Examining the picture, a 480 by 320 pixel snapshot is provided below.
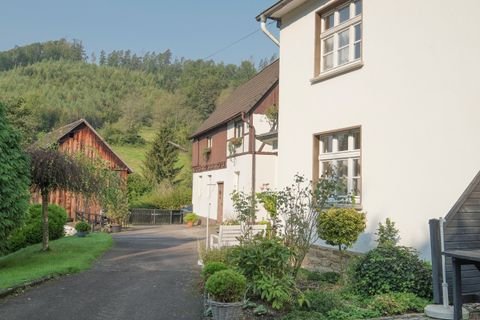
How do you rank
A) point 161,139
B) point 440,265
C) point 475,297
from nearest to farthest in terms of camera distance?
point 475,297, point 440,265, point 161,139

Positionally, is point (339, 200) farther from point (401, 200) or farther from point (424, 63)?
point (424, 63)

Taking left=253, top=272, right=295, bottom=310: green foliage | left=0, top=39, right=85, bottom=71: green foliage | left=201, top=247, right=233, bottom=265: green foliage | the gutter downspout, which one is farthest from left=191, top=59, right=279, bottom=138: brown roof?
left=0, top=39, right=85, bottom=71: green foliage

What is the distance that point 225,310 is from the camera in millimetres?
6086

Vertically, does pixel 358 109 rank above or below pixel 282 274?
above

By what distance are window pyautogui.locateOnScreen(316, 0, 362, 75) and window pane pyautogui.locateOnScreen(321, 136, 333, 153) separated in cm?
156

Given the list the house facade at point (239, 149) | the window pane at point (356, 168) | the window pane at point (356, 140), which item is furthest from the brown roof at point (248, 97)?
A: the window pane at point (356, 168)

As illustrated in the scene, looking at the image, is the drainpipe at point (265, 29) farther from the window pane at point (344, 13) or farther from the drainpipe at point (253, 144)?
the drainpipe at point (253, 144)

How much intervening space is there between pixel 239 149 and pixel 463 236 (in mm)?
20074

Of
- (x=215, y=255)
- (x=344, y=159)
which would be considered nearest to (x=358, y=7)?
(x=344, y=159)

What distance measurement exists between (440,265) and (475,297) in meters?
0.68

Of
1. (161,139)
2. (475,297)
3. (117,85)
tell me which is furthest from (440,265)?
(117,85)

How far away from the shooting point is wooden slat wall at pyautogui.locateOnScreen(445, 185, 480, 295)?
643 cm

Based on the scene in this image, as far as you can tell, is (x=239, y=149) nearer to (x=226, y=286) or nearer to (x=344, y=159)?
(x=344, y=159)

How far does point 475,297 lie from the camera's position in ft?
18.7
